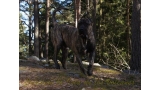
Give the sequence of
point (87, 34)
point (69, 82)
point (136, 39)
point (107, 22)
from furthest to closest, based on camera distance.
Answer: point (107, 22) < point (136, 39) < point (87, 34) < point (69, 82)

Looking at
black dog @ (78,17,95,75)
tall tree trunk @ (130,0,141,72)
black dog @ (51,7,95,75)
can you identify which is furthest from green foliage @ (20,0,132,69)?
black dog @ (78,17,95,75)

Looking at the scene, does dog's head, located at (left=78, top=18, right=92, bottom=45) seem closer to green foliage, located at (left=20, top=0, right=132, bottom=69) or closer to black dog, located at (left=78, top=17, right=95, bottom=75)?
black dog, located at (left=78, top=17, right=95, bottom=75)

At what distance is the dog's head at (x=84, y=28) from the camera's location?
5586 mm

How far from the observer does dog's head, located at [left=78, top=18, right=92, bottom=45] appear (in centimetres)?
559

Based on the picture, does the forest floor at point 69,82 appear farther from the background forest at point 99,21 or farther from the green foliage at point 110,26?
the green foliage at point 110,26

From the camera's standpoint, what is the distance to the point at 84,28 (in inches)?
221

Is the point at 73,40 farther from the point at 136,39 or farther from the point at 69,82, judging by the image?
the point at 136,39

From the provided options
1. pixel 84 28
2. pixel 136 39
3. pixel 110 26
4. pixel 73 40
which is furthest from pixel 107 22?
pixel 84 28

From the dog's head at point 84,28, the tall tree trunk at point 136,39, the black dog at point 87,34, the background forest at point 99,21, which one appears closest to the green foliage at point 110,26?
the background forest at point 99,21

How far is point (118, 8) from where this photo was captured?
16844 millimetres

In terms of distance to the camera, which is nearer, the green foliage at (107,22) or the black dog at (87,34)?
the black dog at (87,34)
